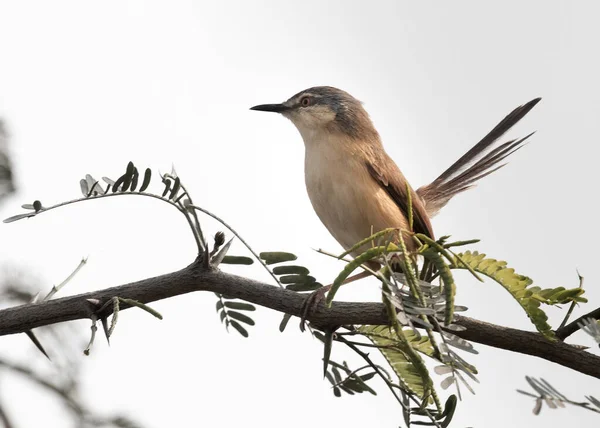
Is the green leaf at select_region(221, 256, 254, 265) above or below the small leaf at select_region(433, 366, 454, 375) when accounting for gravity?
above

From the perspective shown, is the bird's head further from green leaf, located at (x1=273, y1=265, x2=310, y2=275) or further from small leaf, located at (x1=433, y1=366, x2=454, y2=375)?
small leaf, located at (x1=433, y1=366, x2=454, y2=375)

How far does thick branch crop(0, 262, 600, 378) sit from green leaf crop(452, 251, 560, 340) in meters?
0.06

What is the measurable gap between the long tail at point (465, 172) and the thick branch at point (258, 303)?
3.57 metres

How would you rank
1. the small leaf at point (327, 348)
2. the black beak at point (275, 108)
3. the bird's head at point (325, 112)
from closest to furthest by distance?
the small leaf at point (327, 348), the bird's head at point (325, 112), the black beak at point (275, 108)

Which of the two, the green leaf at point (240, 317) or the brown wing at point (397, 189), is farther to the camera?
the brown wing at point (397, 189)

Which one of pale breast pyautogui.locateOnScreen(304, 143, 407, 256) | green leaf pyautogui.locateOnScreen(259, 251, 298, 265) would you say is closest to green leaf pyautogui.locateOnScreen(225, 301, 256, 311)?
green leaf pyautogui.locateOnScreen(259, 251, 298, 265)

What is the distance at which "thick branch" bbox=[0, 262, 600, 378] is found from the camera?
209 cm

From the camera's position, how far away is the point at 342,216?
4.31m

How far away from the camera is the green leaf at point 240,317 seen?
9.69 ft

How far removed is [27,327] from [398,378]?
123cm

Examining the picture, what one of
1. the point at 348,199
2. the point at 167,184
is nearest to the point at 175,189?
the point at 167,184

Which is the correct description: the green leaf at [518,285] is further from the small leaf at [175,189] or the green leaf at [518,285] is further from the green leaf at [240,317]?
the green leaf at [240,317]

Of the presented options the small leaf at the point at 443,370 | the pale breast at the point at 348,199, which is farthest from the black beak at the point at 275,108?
the small leaf at the point at 443,370

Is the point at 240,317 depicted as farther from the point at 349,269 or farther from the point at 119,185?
the point at 349,269
